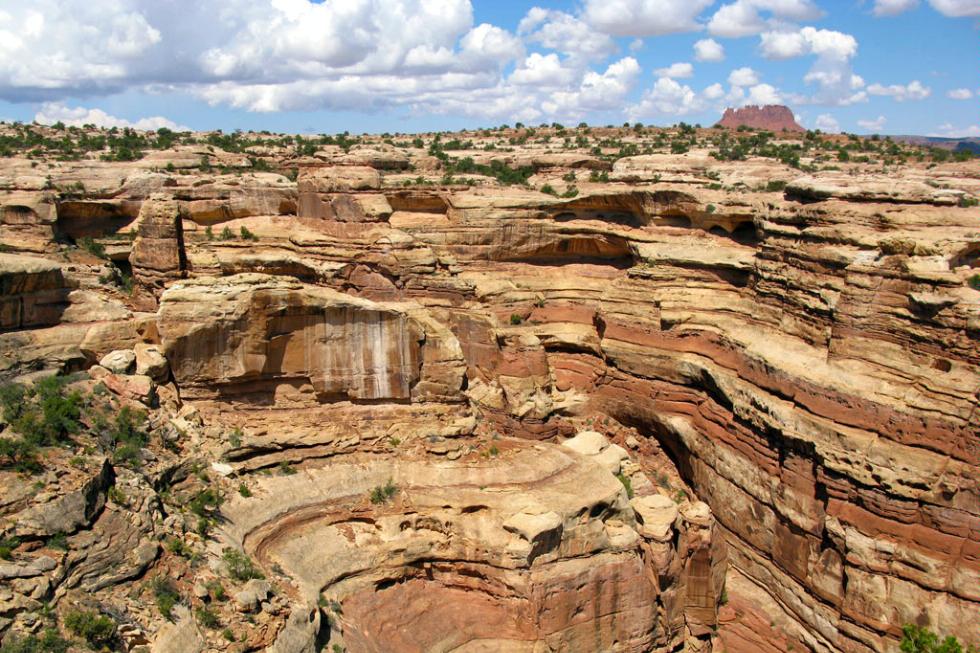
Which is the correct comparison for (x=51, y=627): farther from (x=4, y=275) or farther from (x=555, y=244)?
(x=555, y=244)

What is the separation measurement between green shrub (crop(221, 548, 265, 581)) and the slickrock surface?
0.10 metres

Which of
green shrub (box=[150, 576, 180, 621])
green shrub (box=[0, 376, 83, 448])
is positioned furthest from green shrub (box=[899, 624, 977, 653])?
green shrub (box=[0, 376, 83, 448])

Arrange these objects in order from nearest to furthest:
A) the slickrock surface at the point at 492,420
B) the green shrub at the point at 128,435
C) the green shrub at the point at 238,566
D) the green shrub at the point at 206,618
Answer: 1. the green shrub at the point at 206,618
2. the green shrub at the point at 238,566
3. the slickrock surface at the point at 492,420
4. the green shrub at the point at 128,435

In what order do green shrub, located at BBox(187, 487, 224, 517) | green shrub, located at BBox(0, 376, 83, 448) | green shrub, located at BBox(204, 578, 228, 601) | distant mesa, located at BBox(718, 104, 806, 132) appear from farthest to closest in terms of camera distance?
distant mesa, located at BBox(718, 104, 806, 132) < green shrub, located at BBox(187, 487, 224, 517) < green shrub, located at BBox(0, 376, 83, 448) < green shrub, located at BBox(204, 578, 228, 601)

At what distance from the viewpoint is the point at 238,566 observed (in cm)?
1666

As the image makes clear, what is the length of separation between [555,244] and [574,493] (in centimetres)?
1310

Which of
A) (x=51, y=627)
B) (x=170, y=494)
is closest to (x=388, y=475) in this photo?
(x=170, y=494)

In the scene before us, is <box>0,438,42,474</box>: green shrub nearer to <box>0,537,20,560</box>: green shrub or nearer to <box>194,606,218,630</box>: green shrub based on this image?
<box>0,537,20,560</box>: green shrub

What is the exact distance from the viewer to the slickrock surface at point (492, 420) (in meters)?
17.4

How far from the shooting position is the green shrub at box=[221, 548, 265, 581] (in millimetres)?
16359

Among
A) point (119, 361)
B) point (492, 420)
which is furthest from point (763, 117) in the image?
point (119, 361)

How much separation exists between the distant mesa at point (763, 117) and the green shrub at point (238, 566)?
102m

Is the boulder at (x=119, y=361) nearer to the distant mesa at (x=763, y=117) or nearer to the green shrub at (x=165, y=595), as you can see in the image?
the green shrub at (x=165, y=595)

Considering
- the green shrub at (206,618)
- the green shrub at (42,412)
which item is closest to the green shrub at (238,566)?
the green shrub at (206,618)
